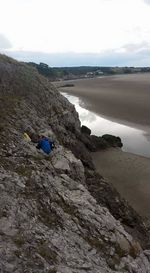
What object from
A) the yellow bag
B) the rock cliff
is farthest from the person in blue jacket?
the yellow bag

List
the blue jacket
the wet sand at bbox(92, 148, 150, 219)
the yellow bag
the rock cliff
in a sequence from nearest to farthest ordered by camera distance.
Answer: the rock cliff
the blue jacket
the yellow bag
the wet sand at bbox(92, 148, 150, 219)

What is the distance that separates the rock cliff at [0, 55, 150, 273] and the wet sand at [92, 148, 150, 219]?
12.4 ft

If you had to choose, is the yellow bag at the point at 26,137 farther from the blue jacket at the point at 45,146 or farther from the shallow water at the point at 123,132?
the shallow water at the point at 123,132

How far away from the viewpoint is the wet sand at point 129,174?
24.4m

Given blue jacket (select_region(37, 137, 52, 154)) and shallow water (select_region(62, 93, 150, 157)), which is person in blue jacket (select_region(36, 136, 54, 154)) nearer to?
blue jacket (select_region(37, 137, 52, 154))

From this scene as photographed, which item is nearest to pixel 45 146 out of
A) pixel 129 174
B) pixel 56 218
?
pixel 56 218

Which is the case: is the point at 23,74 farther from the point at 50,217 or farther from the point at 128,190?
the point at 50,217

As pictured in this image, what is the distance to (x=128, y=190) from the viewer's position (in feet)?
85.5

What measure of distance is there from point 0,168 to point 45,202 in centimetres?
213

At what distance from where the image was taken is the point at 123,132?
148ft

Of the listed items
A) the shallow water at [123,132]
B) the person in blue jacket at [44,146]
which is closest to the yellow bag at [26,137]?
the person in blue jacket at [44,146]

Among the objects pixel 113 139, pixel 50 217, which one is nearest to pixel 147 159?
Result: pixel 113 139

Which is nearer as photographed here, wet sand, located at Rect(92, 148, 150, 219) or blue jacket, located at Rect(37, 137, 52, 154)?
blue jacket, located at Rect(37, 137, 52, 154)

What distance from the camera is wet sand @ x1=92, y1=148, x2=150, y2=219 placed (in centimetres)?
2444
